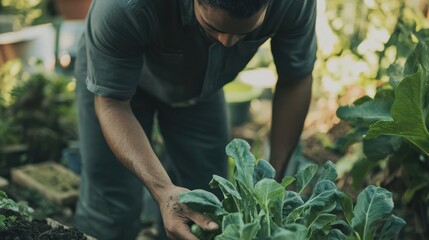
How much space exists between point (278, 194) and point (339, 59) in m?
2.73

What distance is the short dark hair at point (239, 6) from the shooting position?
1.93 meters

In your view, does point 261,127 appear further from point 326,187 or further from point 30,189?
point 326,187

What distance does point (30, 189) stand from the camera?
375 cm

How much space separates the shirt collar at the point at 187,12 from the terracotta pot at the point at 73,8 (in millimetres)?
4677

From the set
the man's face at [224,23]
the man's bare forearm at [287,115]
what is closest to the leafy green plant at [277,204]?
the man's face at [224,23]

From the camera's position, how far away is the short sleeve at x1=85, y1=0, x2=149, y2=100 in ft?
7.34

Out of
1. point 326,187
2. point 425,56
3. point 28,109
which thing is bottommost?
point 28,109

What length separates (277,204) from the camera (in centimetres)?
188

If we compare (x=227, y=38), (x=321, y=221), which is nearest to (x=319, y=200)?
(x=321, y=221)

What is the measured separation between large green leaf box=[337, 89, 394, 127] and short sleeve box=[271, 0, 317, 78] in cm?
33

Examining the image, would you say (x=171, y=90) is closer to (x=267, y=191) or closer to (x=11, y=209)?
(x=11, y=209)

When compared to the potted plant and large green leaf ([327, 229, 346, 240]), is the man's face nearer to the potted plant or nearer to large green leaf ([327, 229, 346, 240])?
large green leaf ([327, 229, 346, 240])

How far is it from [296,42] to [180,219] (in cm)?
95

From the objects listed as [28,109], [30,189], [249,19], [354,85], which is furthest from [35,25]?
[249,19]
